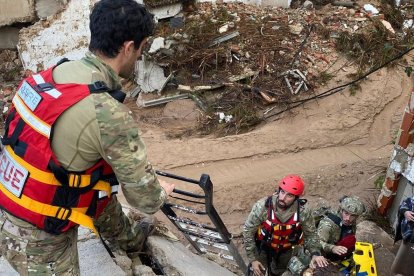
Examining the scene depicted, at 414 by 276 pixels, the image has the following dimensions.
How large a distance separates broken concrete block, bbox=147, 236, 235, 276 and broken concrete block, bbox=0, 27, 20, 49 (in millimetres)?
8088

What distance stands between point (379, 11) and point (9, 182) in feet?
35.7

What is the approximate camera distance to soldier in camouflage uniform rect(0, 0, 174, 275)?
2680 millimetres

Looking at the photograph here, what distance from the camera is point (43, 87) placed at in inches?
110

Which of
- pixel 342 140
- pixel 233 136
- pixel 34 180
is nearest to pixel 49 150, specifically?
pixel 34 180

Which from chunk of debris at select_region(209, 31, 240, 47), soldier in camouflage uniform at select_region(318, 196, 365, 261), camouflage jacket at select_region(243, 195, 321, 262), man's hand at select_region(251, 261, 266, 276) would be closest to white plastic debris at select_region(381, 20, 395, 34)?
chunk of debris at select_region(209, 31, 240, 47)

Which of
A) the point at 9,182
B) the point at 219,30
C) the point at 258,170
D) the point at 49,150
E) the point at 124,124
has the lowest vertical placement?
the point at 258,170

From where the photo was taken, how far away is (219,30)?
1087 cm

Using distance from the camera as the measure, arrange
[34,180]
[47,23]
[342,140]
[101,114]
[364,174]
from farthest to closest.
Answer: [47,23]
[342,140]
[364,174]
[34,180]
[101,114]

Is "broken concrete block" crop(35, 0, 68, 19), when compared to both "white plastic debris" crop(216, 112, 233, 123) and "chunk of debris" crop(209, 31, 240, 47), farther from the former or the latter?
"white plastic debris" crop(216, 112, 233, 123)

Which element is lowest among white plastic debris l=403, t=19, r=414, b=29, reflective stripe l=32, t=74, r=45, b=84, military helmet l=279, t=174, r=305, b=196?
white plastic debris l=403, t=19, r=414, b=29

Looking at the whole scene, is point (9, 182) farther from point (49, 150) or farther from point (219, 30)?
point (219, 30)

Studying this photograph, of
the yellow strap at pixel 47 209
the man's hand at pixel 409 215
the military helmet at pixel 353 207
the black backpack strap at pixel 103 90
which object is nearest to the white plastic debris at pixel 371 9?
the man's hand at pixel 409 215

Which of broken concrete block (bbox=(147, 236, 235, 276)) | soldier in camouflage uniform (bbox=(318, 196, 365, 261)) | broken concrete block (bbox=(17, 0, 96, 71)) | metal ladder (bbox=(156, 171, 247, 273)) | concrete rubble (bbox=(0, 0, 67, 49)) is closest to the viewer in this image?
metal ladder (bbox=(156, 171, 247, 273))

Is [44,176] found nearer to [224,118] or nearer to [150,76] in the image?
[224,118]
